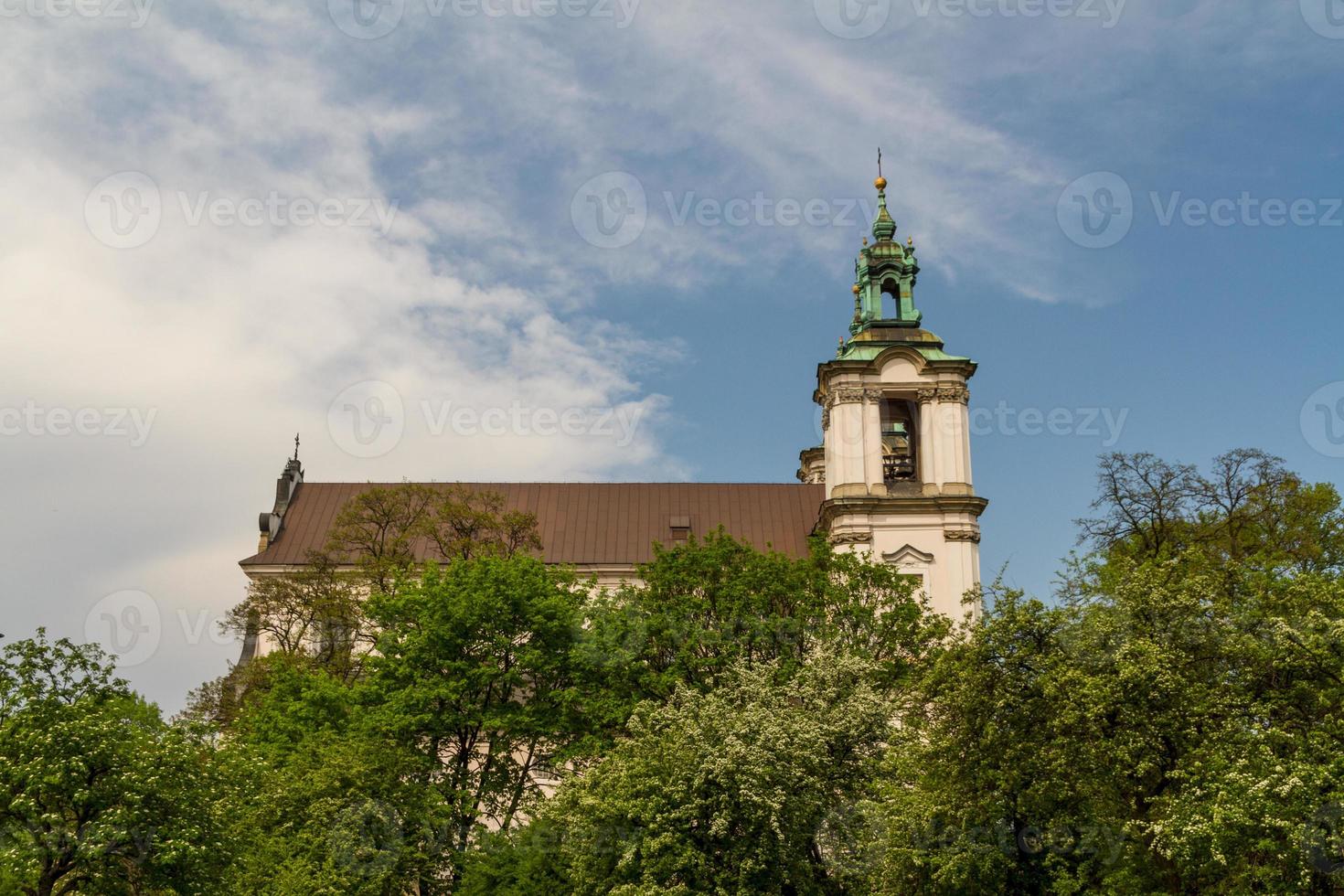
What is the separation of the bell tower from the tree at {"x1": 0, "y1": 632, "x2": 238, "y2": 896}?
26345 mm

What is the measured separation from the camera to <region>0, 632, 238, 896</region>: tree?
20453 millimetres

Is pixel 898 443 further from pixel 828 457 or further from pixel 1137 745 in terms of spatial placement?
pixel 1137 745

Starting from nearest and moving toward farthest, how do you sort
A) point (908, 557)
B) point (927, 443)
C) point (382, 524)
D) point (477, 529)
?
point (477, 529), point (382, 524), point (908, 557), point (927, 443)

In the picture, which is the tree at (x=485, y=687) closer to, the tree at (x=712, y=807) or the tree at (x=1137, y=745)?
the tree at (x=712, y=807)

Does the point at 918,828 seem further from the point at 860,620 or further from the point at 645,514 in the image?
the point at 645,514

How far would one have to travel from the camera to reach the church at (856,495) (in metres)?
44.7

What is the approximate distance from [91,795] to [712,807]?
1067 cm

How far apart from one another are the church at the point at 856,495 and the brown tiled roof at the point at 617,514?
0.21 ft

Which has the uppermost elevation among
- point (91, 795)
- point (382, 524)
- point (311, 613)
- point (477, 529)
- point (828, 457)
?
point (828, 457)

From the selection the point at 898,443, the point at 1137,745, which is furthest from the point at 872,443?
the point at 1137,745

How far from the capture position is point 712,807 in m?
24.6

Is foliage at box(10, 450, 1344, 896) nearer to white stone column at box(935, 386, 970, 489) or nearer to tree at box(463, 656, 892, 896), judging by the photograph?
tree at box(463, 656, 892, 896)

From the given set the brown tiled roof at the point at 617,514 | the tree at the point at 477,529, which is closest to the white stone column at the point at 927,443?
the brown tiled roof at the point at 617,514

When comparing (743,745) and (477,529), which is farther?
(477,529)
